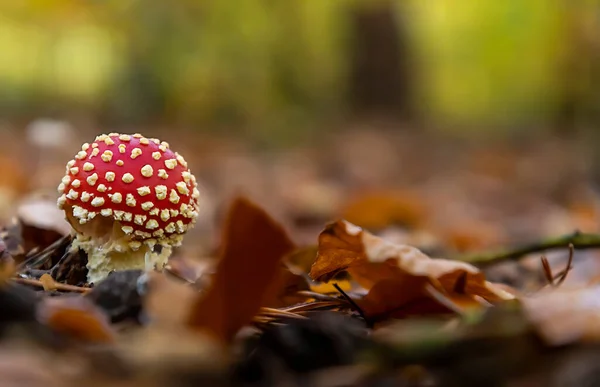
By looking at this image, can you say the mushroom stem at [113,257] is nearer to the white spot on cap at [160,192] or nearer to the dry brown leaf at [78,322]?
the white spot on cap at [160,192]

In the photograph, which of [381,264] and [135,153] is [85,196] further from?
[381,264]

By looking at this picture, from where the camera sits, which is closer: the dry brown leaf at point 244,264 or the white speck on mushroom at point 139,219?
the dry brown leaf at point 244,264

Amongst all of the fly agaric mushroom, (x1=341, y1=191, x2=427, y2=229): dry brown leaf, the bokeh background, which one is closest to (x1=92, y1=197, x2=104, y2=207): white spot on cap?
the fly agaric mushroom

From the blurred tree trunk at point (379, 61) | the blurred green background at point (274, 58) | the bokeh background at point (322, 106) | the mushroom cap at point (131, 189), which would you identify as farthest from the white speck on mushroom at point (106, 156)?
the blurred tree trunk at point (379, 61)

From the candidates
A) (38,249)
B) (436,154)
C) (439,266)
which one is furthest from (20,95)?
(439,266)

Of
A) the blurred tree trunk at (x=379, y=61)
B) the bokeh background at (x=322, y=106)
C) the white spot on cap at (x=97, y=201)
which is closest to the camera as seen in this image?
the white spot on cap at (x=97, y=201)

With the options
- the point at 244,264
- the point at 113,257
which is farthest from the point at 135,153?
the point at 244,264

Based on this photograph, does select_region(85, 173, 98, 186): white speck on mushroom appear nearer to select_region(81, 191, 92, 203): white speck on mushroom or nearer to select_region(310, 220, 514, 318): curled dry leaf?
select_region(81, 191, 92, 203): white speck on mushroom
